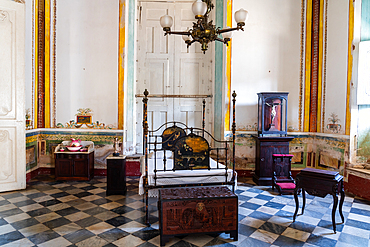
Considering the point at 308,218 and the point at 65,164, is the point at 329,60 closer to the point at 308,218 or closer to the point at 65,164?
the point at 308,218

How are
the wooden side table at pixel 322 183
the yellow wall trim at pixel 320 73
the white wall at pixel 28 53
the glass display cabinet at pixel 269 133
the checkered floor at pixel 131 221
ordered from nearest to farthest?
the checkered floor at pixel 131 221 → the wooden side table at pixel 322 183 → the white wall at pixel 28 53 → the glass display cabinet at pixel 269 133 → the yellow wall trim at pixel 320 73

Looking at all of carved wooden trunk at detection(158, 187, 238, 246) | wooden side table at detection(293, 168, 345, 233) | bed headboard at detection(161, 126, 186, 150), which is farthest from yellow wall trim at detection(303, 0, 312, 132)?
carved wooden trunk at detection(158, 187, 238, 246)

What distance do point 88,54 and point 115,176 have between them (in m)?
3.61

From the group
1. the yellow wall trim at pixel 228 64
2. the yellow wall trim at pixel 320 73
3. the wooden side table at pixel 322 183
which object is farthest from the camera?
the yellow wall trim at pixel 228 64

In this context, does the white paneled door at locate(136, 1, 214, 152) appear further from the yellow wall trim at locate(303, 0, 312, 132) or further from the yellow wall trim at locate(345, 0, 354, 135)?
the yellow wall trim at locate(345, 0, 354, 135)

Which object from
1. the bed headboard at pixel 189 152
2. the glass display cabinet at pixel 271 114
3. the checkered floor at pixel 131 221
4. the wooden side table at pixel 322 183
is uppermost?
the glass display cabinet at pixel 271 114

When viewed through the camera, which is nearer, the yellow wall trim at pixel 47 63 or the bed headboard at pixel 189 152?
the bed headboard at pixel 189 152

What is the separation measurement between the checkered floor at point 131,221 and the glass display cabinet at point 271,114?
158 centimetres

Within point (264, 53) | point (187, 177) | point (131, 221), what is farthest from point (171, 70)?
point (131, 221)

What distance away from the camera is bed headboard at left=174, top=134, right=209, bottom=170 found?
4.30 m

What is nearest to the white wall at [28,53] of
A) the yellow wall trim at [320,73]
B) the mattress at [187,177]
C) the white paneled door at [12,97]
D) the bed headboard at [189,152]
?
the white paneled door at [12,97]

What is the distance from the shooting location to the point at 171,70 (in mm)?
7898

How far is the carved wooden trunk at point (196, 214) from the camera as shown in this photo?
3.62 m

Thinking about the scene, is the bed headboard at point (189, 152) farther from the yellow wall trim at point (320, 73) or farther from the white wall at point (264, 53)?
the yellow wall trim at point (320, 73)
